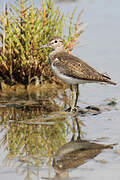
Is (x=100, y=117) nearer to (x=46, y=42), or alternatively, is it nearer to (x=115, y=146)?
(x=115, y=146)

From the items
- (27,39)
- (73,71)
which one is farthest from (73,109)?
(27,39)

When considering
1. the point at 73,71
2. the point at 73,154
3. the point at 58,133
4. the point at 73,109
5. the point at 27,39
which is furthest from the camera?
the point at 27,39

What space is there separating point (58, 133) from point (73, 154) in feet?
3.09

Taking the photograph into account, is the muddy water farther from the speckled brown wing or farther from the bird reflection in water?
the speckled brown wing

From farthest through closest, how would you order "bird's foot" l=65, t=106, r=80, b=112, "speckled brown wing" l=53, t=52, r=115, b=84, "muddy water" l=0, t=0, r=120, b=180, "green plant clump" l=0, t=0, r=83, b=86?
"green plant clump" l=0, t=0, r=83, b=86 < "bird's foot" l=65, t=106, r=80, b=112 < "speckled brown wing" l=53, t=52, r=115, b=84 < "muddy water" l=0, t=0, r=120, b=180

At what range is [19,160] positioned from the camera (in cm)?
604

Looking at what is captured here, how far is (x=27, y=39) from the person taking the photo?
9.67 meters

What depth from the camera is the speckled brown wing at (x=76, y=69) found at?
819cm

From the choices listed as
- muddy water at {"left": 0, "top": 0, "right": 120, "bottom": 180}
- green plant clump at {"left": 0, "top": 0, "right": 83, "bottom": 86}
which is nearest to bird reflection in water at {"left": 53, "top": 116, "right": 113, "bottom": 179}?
muddy water at {"left": 0, "top": 0, "right": 120, "bottom": 180}

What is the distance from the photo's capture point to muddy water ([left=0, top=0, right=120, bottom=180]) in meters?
5.70

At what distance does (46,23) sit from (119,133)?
3607mm

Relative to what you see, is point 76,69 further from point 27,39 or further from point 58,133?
point 27,39

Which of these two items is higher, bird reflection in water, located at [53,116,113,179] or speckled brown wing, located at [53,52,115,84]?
speckled brown wing, located at [53,52,115,84]

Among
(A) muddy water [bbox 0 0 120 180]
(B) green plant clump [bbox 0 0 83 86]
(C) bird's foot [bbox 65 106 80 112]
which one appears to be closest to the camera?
(A) muddy water [bbox 0 0 120 180]
